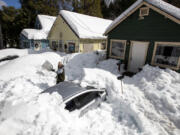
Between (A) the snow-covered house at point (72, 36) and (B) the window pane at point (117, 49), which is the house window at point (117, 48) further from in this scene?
(A) the snow-covered house at point (72, 36)

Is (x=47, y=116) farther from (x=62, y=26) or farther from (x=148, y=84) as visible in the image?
(x=62, y=26)

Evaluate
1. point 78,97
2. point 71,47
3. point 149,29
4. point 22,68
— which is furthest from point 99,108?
point 71,47

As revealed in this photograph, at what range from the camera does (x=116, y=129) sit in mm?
3730

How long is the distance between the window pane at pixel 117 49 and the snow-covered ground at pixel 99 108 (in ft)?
9.65

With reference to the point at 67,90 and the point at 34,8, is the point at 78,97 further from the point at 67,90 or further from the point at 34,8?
the point at 34,8

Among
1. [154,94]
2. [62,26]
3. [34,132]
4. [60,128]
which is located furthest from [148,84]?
[62,26]

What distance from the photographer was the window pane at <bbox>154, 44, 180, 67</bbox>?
7379mm

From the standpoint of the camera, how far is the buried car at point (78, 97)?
3.71 m

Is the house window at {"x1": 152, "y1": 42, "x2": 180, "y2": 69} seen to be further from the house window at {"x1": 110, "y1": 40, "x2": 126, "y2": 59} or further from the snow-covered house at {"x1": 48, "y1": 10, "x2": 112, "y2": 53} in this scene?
the snow-covered house at {"x1": 48, "y1": 10, "x2": 112, "y2": 53}

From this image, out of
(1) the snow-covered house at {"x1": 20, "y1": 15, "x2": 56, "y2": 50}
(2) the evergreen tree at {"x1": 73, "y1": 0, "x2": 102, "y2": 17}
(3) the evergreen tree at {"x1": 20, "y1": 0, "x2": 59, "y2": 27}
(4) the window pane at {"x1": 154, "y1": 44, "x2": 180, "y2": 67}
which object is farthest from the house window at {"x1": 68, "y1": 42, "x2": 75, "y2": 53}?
(2) the evergreen tree at {"x1": 73, "y1": 0, "x2": 102, "y2": 17}

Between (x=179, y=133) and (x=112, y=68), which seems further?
(x=112, y=68)

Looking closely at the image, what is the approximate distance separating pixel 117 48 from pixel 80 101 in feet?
25.2

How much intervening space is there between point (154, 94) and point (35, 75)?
7.67 meters

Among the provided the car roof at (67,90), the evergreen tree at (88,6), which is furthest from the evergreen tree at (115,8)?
the car roof at (67,90)
